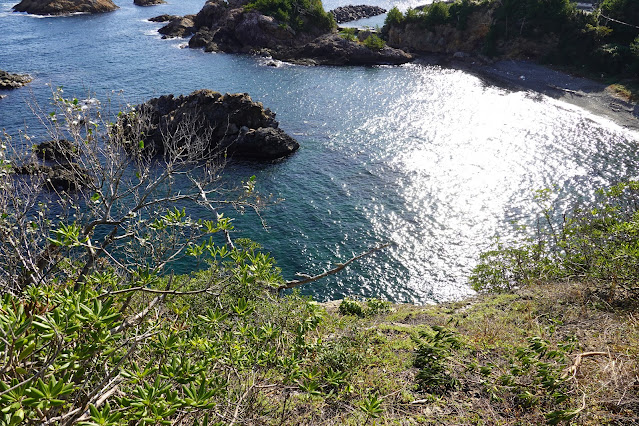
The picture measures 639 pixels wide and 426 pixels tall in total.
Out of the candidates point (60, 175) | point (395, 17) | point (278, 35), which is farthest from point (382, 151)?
point (395, 17)

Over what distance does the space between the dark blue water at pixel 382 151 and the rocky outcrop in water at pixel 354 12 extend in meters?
36.1

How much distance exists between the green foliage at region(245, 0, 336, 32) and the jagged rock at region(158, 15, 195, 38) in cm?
1425

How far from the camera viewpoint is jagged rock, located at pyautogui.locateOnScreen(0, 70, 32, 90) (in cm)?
5219

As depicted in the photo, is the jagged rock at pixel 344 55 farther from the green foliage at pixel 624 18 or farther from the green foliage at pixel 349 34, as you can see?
the green foliage at pixel 624 18

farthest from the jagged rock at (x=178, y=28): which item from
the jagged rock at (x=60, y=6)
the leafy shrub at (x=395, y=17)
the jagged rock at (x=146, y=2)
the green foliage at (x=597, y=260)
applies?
the green foliage at (x=597, y=260)

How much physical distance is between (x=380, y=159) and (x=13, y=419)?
39616 mm

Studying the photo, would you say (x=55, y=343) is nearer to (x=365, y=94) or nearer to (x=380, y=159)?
(x=380, y=159)

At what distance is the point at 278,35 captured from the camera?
7925cm

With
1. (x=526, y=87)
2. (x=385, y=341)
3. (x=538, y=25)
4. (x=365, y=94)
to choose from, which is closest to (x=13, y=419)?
(x=385, y=341)

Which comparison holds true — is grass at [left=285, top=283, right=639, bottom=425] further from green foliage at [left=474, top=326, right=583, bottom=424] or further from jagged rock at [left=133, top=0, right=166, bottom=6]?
jagged rock at [left=133, top=0, right=166, bottom=6]

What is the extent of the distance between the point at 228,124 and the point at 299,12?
169 feet

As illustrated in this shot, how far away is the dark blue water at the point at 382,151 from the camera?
96.0ft

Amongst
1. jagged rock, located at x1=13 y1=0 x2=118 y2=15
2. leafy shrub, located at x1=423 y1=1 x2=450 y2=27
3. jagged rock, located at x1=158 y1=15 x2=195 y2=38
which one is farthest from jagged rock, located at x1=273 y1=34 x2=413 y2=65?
jagged rock, located at x1=13 y1=0 x2=118 y2=15

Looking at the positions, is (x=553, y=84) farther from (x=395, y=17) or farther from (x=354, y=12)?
(x=354, y=12)
